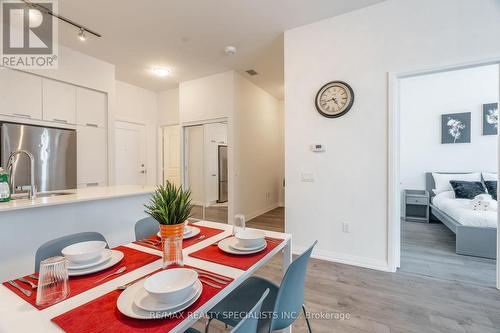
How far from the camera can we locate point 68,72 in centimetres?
348

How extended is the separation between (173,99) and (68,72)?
7.15 ft

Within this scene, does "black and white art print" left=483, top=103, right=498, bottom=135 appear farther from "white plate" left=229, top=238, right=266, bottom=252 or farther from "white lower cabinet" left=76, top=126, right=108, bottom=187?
"white lower cabinet" left=76, top=126, right=108, bottom=187

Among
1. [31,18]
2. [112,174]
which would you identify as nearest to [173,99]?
[112,174]

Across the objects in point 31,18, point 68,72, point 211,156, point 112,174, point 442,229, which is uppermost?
point 31,18

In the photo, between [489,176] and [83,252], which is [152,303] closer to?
[83,252]

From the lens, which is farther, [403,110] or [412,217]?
[403,110]

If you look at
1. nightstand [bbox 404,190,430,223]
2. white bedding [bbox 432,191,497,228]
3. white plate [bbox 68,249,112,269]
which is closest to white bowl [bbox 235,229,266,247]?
white plate [bbox 68,249,112,269]

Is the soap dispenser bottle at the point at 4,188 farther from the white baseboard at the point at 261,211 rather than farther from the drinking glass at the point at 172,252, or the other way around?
the white baseboard at the point at 261,211

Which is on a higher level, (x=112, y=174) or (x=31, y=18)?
(x=31, y=18)

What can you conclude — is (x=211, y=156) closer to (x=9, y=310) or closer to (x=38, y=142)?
(x=38, y=142)

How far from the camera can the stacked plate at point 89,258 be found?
39.9 inches

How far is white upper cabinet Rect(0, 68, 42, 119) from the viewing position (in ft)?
9.59

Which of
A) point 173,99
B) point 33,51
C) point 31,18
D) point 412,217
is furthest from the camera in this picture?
point 173,99

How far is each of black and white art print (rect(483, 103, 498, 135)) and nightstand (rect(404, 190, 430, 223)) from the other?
154cm
